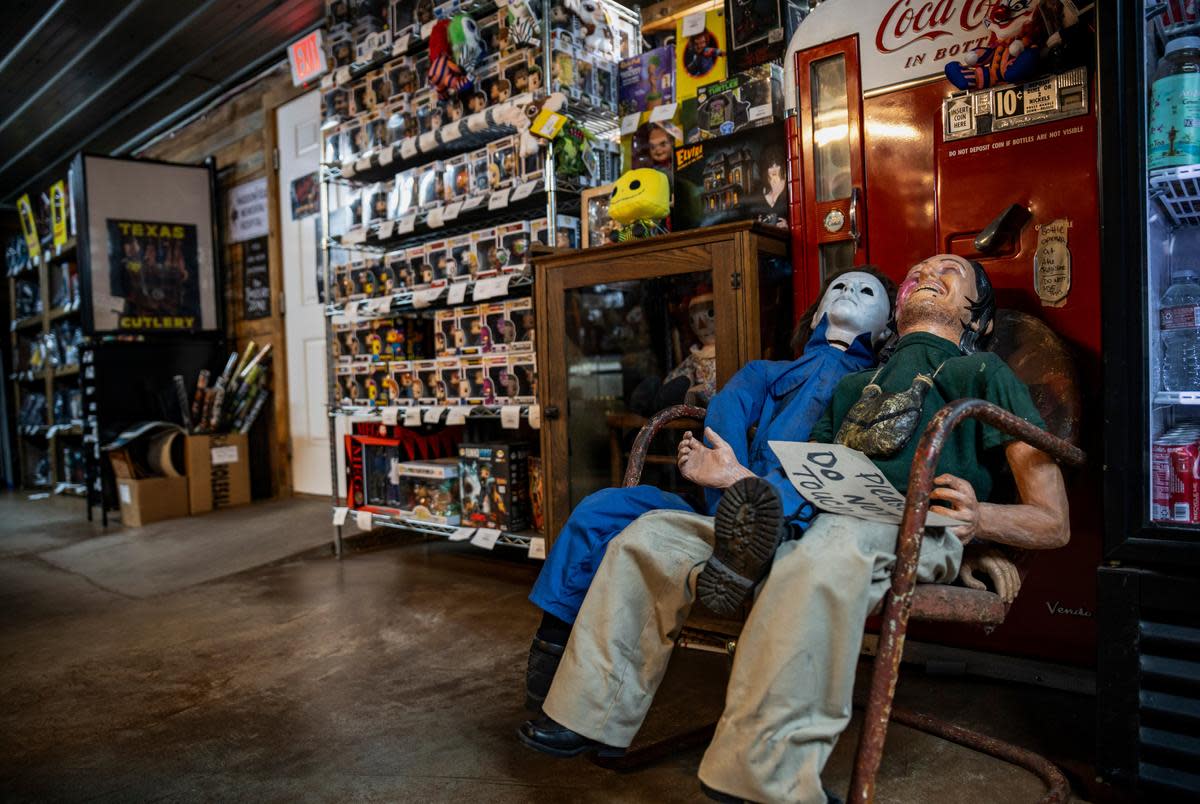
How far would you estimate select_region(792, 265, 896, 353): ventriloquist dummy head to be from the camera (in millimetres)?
1893

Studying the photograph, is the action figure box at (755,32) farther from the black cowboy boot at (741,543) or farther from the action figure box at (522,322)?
the black cowboy boot at (741,543)

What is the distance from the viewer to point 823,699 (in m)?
1.14

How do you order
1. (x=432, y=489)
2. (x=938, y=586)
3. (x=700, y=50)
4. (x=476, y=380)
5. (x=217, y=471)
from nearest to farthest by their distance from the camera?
1. (x=938, y=586)
2. (x=700, y=50)
3. (x=476, y=380)
4. (x=432, y=489)
5. (x=217, y=471)

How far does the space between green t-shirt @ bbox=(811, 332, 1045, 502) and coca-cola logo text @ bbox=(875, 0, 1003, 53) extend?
37.8 inches

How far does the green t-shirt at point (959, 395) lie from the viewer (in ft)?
4.98

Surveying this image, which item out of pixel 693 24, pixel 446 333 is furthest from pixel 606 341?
pixel 693 24

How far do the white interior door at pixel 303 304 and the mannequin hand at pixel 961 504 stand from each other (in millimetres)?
4578

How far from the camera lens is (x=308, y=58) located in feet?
14.3

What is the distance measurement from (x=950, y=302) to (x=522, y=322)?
1.82m

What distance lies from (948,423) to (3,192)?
10597 mm

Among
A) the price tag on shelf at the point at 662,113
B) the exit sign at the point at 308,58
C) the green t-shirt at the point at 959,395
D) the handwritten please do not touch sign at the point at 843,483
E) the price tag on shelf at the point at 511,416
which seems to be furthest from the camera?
the exit sign at the point at 308,58

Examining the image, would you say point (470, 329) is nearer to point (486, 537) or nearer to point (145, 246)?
point (486, 537)

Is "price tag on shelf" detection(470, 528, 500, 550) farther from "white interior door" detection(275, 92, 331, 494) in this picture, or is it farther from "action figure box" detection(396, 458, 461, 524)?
"white interior door" detection(275, 92, 331, 494)

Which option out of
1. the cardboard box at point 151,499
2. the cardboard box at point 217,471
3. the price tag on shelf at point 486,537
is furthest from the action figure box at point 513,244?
the cardboard box at point 151,499
